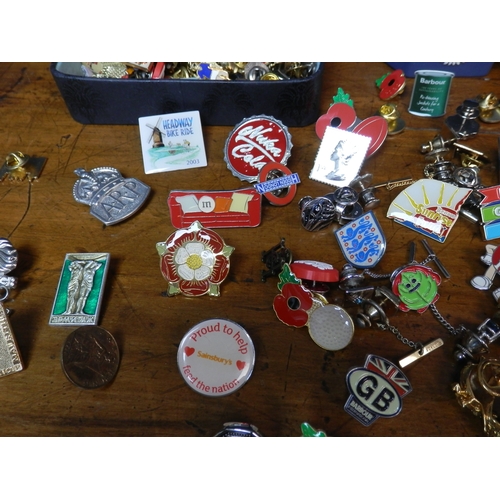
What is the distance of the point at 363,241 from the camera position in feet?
4.33

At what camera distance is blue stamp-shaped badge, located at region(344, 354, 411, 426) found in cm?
109

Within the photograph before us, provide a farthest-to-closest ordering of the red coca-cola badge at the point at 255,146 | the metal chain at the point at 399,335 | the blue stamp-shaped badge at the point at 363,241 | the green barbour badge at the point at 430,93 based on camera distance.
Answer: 1. the green barbour badge at the point at 430,93
2. the red coca-cola badge at the point at 255,146
3. the blue stamp-shaped badge at the point at 363,241
4. the metal chain at the point at 399,335

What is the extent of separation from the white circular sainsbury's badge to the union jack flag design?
0.30m

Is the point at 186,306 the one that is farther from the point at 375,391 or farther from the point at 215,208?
the point at 375,391

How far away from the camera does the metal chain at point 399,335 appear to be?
1.19m

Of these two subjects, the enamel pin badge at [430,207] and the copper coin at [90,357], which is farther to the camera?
the enamel pin badge at [430,207]

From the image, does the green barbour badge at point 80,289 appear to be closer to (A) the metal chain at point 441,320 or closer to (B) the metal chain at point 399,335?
(B) the metal chain at point 399,335

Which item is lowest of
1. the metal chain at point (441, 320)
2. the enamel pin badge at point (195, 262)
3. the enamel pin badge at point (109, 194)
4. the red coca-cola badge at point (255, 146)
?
the metal chain at point (441, 320)

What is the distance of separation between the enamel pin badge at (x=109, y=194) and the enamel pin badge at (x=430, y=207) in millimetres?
797

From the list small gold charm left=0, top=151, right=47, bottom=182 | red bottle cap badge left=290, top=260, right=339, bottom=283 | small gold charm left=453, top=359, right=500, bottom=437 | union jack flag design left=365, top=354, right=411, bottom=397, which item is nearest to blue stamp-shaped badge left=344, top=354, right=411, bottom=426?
union jack flag design left=365, top=354, right=411, bottom=397

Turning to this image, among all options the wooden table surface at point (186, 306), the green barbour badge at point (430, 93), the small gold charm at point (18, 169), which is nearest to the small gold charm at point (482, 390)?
the wooden table surface at point (186, 306)

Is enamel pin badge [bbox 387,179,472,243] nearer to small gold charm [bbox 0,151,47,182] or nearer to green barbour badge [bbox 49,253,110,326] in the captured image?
green barbour badge [bbox 49,253,110,326]

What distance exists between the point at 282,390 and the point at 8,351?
713 millimetres

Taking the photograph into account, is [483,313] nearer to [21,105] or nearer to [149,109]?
[149,109]
